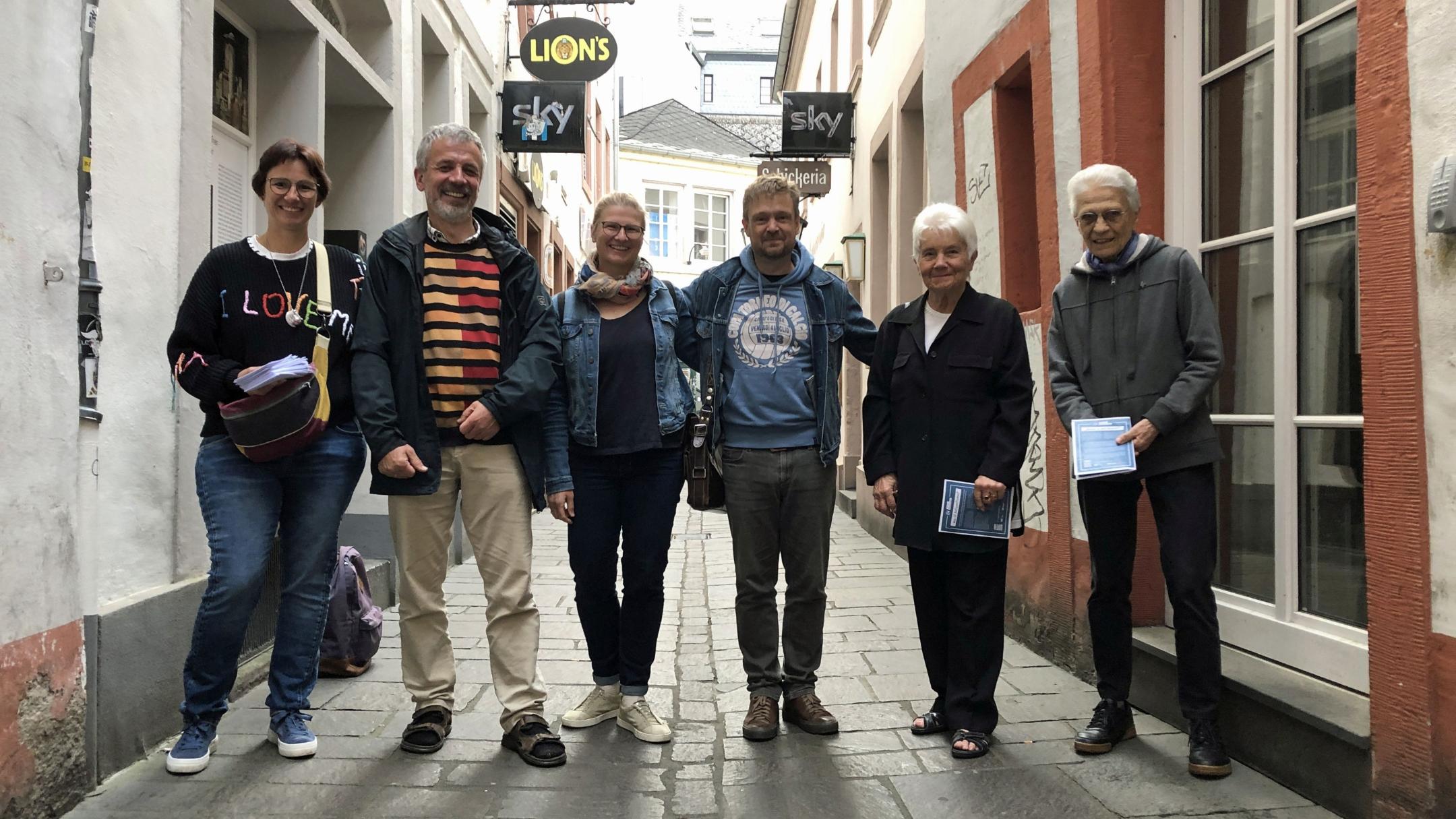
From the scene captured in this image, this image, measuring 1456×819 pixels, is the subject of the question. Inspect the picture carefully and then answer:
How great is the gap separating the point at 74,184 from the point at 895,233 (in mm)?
7912

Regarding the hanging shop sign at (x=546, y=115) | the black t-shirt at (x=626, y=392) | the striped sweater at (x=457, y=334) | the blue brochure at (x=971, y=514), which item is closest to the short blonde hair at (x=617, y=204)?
the black t-shirt at (x=626, y=392)

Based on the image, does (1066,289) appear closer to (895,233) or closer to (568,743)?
(568,743)

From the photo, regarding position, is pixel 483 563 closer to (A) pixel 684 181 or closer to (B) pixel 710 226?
(A) pixel 684 181

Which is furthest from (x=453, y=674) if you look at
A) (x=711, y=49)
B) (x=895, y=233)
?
(x=711, y=49)

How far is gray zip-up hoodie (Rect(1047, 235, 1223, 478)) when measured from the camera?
340 centimetres

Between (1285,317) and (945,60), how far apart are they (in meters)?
3.64

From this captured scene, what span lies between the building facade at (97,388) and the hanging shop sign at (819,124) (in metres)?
9.27

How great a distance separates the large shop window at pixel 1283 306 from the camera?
11.3 ft

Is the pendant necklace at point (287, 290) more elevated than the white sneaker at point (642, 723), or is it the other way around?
the pendant necklace at point (287, 290)

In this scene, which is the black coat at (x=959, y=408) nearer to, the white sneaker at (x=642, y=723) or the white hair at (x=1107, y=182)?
the white hair at (x=1107, y=182)

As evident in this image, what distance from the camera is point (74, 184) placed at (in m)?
3.26

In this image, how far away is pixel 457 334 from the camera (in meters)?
3.63

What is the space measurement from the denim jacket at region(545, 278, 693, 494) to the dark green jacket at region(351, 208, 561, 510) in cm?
11

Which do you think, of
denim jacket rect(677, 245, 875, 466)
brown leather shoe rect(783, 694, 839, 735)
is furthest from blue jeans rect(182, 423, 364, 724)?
brown leather shoe rect(783, 694, 839, 735)
